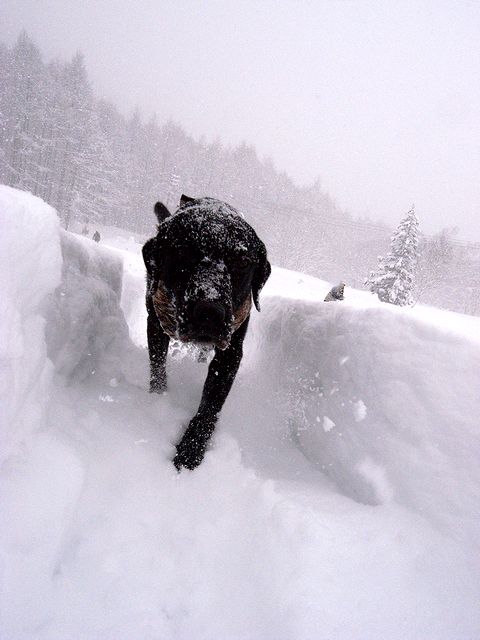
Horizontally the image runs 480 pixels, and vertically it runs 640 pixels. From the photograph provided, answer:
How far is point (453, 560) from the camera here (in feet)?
5.08

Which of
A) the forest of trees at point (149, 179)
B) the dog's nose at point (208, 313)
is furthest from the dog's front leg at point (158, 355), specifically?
the forest of trees at point (149, 179)

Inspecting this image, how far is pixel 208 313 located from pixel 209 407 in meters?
0.66

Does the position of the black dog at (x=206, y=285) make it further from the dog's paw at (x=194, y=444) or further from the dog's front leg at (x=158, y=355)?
the dog's front leg at (x=158, y=355)

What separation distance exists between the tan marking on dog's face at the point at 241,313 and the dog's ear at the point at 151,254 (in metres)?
0.66

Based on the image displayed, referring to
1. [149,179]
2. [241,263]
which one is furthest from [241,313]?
[149,179]

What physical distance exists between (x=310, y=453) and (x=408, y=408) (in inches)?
28.1

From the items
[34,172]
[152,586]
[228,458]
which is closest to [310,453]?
[228,458]

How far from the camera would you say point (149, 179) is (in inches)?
1909

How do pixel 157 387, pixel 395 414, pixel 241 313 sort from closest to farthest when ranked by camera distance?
pixel 395 414, pixel 241 313, pixel 157 387

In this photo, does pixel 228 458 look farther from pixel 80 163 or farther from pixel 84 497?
pixel 80 163

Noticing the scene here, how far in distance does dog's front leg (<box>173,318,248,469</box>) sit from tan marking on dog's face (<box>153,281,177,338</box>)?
341 millimetres

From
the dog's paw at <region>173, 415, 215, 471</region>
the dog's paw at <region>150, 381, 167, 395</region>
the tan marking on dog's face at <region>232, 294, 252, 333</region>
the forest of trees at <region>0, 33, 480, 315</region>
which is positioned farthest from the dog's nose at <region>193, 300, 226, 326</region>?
the forest of trees at <region>0, 33, 480, 315</region>

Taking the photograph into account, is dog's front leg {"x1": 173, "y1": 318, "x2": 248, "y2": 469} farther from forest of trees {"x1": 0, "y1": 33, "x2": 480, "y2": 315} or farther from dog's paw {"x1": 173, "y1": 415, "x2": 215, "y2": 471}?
forest of trees {"x1": 0, "y1": 33, "x2": 480, "y2": 315}

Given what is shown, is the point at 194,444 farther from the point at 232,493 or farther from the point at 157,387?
the point at 157,387
